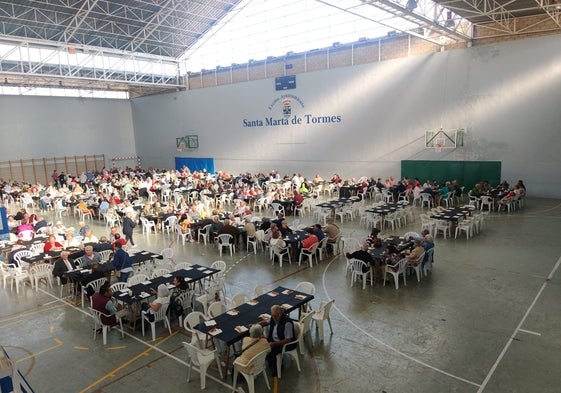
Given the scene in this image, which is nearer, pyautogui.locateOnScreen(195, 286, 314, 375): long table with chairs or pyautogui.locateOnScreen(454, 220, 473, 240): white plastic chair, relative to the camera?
pyautogui.locateOnScreen(195, 286, 314, 375): long table with chairs

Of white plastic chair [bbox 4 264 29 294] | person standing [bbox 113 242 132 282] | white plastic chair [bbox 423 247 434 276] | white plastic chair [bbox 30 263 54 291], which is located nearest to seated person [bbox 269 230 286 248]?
white plastic chair [bbox 423 247 434 276]

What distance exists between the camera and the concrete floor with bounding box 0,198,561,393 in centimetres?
631

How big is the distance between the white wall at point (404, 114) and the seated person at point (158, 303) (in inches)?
699

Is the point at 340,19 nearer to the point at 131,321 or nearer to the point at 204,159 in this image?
the point at 204,159

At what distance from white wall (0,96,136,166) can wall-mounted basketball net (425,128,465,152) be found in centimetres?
2721

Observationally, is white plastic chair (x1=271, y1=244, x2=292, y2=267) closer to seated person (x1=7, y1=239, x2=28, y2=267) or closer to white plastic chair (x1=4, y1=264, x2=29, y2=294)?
white plastic chair (x1=4, y1=264, x2=29, y2=294)

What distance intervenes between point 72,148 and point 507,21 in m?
31.7

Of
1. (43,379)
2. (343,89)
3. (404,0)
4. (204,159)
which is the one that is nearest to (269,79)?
(343,89)

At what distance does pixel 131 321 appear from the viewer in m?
8.47

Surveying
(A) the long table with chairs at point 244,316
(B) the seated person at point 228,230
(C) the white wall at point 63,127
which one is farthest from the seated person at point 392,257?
(C) the white wall at point 63,127

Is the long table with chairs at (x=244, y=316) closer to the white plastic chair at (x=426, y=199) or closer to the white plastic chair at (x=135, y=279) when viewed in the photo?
the white plastic chair at (x=135, y=279)

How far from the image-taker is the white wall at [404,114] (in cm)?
1897

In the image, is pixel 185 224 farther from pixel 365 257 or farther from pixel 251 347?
pixel 251 347

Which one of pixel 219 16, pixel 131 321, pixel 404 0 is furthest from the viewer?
pixel 219 16
